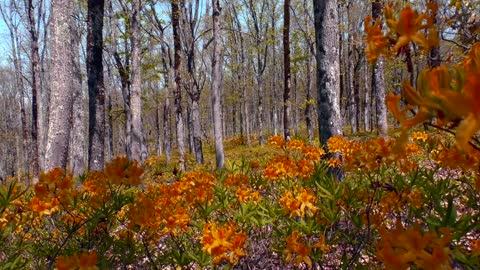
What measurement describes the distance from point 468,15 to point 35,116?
12.9 meters

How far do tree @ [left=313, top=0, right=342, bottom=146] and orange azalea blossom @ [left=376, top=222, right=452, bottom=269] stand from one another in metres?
2.94

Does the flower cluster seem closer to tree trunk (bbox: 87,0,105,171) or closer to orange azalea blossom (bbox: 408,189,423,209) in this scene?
orange azalea blossom (bbox: 408,189,423,209)

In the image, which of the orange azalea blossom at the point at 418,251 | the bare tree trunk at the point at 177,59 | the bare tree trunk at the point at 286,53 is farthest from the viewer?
the bare tree trunk at the point at 286,53

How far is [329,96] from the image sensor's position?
12.2ft

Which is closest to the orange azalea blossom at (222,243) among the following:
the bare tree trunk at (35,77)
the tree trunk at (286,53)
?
the tree trunk at (286,53)

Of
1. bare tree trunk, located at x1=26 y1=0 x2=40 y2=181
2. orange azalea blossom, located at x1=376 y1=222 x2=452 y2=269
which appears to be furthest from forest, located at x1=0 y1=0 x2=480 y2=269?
bare tree trunk, located at x1=26 y1=0 x2=40 y2=181

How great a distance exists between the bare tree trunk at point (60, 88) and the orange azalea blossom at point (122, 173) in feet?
7.41

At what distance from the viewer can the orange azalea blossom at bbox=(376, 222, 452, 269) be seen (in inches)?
28.9

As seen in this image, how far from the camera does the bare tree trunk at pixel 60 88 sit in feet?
13.0

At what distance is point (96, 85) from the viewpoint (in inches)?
241

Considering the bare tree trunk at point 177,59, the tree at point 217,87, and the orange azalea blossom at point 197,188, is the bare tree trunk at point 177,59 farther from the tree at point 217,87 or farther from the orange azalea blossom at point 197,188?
the orange azalea blossom at point 197,188

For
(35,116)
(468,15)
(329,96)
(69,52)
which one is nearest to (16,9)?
(35,116)

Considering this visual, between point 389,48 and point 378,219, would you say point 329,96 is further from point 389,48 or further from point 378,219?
point 389,48

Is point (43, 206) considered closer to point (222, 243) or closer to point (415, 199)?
point (222, 243)
